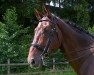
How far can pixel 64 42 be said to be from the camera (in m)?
6.04

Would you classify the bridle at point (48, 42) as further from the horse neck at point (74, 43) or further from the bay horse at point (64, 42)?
the horse neck at point (74, 43)

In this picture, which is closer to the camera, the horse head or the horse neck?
the horse head

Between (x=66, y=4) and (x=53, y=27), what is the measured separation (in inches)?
900

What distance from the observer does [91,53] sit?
19.6 ft

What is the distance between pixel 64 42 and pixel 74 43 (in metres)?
0.19

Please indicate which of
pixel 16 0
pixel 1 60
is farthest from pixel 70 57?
pixel 16 0

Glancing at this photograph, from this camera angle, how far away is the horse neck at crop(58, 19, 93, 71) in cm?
603

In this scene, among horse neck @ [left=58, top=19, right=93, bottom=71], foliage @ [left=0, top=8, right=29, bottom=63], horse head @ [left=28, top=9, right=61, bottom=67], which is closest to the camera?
horse head @ [left=28, top=9, right=61, bottom=67]

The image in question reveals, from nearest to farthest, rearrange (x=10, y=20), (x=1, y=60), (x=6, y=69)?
(x=6, y=69) < (x=1, y=60) < (x=10, y=20)

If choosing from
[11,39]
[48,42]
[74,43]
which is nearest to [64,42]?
[74,43]

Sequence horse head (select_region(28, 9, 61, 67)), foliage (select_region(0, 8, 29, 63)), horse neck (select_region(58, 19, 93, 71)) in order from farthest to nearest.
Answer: foliage (select_region(0, 8, 29, 63))
horse neck (select_region(58, 19, 93, 71))
horse head (select_region(28, 9, 61, 67))

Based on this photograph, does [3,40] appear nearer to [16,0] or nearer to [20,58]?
[20,58]

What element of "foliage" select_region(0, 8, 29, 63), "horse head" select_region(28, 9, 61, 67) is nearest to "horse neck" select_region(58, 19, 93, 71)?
"horse head" select_region(28, 9, 61, 67)

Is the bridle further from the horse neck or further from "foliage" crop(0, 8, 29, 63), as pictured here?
"foliage" crop(0, 8, 29, 63)
